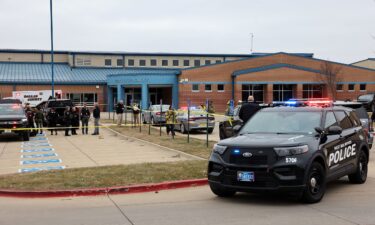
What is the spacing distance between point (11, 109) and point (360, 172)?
17.9m

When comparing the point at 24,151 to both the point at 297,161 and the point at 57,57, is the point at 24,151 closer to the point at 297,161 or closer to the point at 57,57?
the point at 297,161

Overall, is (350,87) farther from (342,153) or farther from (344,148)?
(342,153)

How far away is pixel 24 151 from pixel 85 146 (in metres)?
2.38

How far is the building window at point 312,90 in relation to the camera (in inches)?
2244

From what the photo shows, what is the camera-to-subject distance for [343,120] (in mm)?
9859

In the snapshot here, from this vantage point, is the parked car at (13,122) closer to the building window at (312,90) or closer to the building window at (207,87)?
the building window at (207,87)

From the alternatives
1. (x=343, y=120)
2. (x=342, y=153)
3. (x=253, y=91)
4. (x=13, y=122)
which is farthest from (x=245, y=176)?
(x=253, y=91)

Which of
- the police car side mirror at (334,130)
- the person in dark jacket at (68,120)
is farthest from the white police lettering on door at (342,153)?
the person in dark jacket at (68,120)

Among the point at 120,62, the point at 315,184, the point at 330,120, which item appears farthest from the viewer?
the point at 120,62

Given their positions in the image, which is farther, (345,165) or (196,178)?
(196,178)

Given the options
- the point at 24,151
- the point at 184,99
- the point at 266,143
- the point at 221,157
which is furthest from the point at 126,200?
the point at 184,99

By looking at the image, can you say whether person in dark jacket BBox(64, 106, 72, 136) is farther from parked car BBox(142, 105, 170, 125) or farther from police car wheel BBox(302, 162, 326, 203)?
police car wheel BBox(302, 162, 326, 203)

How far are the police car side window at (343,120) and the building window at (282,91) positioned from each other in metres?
46.5

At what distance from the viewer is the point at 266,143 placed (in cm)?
788
